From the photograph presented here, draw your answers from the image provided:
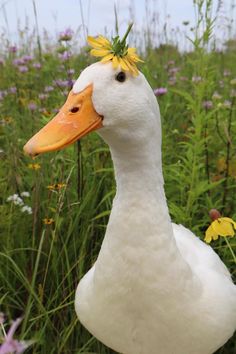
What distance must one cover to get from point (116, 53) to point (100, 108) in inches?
5.0

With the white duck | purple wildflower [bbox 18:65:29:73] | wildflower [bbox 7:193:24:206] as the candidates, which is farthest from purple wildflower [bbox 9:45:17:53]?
the white duck

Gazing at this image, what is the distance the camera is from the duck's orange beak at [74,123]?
0.98 m

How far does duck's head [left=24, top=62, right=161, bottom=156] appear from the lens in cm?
99

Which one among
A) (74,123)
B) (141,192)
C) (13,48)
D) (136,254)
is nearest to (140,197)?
(141,192)

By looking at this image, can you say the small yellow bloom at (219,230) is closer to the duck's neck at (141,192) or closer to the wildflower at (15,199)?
the duck's neck at (141,192)

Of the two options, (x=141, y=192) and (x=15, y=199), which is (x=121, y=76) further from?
(x=15, y=199)

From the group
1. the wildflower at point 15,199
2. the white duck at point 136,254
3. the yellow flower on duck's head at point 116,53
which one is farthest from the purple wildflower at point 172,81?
the yellow flower on duck's head at point 116,53

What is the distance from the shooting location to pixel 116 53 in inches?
40.4

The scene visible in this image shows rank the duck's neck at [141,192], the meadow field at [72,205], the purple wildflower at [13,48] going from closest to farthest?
the duck's neck at [141,192], the meadow field at [72,205], the purple wildflower at [13,48]

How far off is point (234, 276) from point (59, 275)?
0.63m

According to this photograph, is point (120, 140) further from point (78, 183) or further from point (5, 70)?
point (5, 70)

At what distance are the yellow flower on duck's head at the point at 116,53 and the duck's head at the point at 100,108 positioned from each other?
0.04 ft

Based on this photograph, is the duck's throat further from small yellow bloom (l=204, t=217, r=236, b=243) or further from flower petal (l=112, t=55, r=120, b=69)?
flower petal (l=112, t=55, r=120, b=69)

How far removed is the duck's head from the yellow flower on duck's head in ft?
0.04
